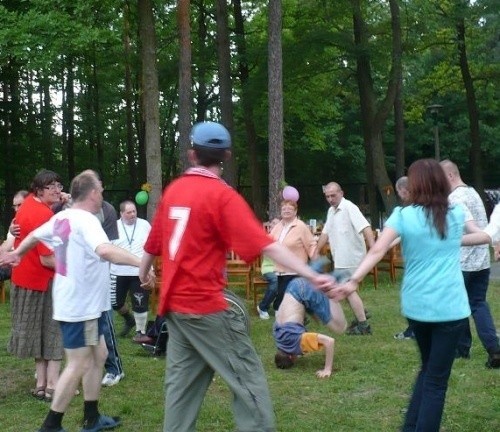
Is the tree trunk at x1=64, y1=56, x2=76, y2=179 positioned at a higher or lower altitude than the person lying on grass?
higher

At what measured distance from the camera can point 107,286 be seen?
19.4ft

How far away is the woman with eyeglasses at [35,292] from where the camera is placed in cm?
662

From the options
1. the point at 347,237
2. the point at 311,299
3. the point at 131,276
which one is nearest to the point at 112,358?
the point at 311,299

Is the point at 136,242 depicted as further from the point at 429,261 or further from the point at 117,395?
the point at 429,261

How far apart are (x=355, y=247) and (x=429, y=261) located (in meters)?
5.41

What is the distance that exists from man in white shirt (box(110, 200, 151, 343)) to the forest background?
7.54 m

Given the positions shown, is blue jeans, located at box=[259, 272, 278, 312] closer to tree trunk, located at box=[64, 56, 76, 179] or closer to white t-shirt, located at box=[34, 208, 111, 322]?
white t-shirt, located at box=[34, 208, 111, 322]

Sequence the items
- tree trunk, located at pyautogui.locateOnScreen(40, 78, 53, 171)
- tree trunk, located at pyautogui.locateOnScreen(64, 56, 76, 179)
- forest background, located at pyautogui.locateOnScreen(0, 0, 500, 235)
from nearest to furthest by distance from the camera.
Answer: forest background, located at pyautogui.locateOnScreen(0, 0, 500, 235), tree trunk, located at pyautogui.locateOnScreen(40, 78, 53, 171), tree trunk, located at pyautogui.locateOnScreen(64, 56, 76, 179)

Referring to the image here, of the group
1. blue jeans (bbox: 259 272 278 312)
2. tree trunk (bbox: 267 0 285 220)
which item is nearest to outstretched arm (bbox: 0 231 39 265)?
blue jeans (bbox: 259 272 278 312)

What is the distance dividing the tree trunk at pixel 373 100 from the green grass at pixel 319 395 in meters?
14.5

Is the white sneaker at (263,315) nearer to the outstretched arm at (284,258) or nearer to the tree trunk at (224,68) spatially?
the outstretched arm at (284,258)

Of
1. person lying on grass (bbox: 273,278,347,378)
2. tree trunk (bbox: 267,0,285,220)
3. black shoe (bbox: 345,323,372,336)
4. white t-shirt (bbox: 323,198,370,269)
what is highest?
tree trunk (bbox: 267,0,285,220)

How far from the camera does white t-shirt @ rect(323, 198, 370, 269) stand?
10273 mm

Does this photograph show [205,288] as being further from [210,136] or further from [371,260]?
[371,260]
